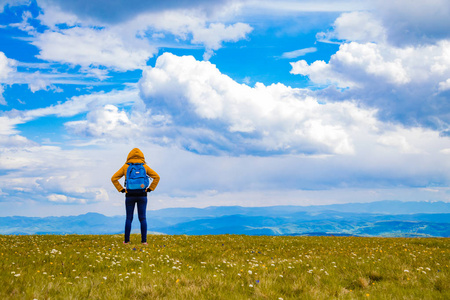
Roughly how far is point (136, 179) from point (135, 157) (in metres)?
1.11

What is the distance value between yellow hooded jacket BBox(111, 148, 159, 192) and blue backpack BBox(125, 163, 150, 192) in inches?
11.0

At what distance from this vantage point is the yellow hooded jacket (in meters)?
14.7

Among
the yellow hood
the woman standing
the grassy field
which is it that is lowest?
the grassy field

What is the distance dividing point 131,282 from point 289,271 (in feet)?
14.3

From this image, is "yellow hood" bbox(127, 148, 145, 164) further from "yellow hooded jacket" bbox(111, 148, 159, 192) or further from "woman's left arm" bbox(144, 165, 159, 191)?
"woman's left arm" bbox(144, 165, 159, 191)

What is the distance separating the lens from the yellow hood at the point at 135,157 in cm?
1477

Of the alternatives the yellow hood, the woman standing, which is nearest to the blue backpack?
the woman standing

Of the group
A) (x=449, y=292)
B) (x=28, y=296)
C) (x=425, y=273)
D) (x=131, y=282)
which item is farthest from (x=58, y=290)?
(x=425, y=273)

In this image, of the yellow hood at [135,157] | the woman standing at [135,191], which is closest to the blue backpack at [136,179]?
the woman standing at [135,191]

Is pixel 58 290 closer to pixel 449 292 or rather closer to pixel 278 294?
pixel 278 294

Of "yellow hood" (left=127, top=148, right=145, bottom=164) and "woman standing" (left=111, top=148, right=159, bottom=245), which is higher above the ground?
"yellow hood" (left=127, top=148, right=145, bottom=164)

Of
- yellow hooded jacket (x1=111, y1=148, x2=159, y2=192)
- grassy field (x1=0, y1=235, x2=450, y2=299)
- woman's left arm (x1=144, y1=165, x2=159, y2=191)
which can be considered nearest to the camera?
grassy field (x1=0, y1=235, x2=450, y2=299)

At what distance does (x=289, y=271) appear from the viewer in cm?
872

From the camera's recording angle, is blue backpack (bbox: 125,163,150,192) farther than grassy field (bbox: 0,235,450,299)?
Yes
